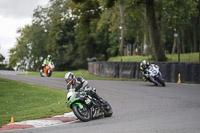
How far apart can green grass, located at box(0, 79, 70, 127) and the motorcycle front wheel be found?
1654 mm

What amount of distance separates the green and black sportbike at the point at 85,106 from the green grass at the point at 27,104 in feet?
5.32

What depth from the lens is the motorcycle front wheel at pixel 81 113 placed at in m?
10.1

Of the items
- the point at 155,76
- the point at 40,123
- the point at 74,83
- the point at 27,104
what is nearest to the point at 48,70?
the point at 155,76

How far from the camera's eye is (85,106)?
10422 millimetres

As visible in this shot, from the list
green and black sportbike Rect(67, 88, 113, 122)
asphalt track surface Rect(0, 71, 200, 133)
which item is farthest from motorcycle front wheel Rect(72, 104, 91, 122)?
asphalt track surface Rect(0, 71, 200, 133)

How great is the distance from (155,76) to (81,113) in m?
11.7

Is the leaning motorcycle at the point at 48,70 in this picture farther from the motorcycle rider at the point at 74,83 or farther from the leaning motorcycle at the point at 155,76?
the motorcycle rider at the point at 74,83

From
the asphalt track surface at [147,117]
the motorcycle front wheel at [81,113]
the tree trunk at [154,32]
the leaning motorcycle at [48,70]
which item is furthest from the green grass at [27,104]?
the tree trunk at [154,32]

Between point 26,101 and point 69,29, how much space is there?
61.1 m

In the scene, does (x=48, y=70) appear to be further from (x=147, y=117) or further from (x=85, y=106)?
(x=147, y=117)

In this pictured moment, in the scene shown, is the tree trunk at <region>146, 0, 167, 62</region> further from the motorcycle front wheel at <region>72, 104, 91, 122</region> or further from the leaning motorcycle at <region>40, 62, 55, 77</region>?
the motorcycle front wheel at <region>72, 104, 91, 122</region>

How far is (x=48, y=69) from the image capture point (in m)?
32.6

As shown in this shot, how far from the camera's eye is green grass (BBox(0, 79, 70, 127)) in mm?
11852

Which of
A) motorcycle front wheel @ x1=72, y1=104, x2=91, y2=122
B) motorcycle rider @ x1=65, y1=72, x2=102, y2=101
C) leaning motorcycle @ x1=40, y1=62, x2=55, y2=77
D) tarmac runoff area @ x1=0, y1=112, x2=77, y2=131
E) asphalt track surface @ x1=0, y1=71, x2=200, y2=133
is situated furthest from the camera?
leaning motorcycle @ x1=40, y1=62, x2=55, y2=77
